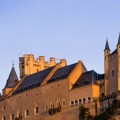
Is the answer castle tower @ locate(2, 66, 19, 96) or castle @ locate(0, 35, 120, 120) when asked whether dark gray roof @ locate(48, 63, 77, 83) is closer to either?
castle @ locate(0, 35, 120, 120)

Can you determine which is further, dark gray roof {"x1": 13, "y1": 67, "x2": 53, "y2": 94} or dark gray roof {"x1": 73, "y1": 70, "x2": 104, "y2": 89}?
dark gray roof {"x1": 13, "y1": 67, "x2": 53, "y2": 94}

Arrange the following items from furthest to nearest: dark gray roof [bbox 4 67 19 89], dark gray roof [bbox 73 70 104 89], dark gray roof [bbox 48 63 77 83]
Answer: dark gray roof [bbox 4 67 19 89], dark gray roof [bbox 48 63 77 83], dark gray roof [bbox 73 70 104 89]

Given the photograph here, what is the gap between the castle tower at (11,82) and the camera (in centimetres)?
13088

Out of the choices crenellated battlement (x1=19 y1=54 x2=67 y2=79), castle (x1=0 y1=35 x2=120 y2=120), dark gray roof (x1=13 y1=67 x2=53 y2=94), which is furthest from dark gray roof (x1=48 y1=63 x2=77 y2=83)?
crenellated battlement (x1=19 y1=54 x2=67 y2=79)

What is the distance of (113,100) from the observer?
337ft

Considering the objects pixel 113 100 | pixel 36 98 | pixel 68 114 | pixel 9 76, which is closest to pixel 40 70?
pixel 9 76

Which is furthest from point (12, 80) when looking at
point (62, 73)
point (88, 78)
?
point (88, 78)

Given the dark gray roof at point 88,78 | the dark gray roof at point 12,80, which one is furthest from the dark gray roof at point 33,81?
the dark gray roof at point 88,78

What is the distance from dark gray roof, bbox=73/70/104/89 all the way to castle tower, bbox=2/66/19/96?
2258 centimetres

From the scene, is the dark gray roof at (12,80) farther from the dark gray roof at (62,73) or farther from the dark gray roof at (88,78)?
the dark gray roof at (88,78)

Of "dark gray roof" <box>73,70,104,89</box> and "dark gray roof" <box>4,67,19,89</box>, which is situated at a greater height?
"dark gray roof" <box>4,67,19,89</box>

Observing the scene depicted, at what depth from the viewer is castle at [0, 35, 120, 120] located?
4211 inches

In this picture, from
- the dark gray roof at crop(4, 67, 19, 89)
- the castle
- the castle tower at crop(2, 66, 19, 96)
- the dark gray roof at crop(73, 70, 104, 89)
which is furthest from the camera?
the dark gray roof at crop(4, 67, 19, 89)

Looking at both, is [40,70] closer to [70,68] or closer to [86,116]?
[70,68]
